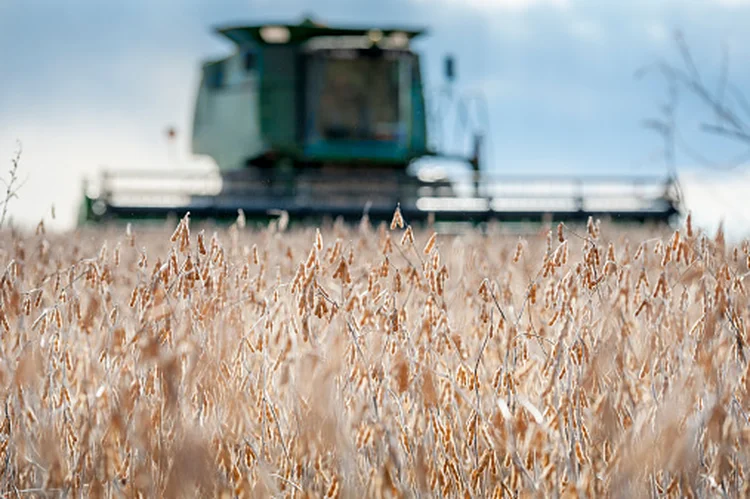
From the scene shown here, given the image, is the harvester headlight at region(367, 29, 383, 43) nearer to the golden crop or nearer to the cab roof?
the cab roof

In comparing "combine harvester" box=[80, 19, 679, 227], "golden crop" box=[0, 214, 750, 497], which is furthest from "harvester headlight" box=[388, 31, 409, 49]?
"golden crop" box=[0, 214, 750, 497]

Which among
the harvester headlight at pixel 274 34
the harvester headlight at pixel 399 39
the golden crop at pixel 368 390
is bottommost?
the golden crop at pixel 368 390

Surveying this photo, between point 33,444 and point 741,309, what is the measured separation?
194 cm

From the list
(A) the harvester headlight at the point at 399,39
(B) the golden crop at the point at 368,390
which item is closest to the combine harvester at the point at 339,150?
(A) the harvester headlight at the point at 399,39

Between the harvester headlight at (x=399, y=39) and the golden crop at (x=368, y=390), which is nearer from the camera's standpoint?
the golden crop at (x=368, y=390)

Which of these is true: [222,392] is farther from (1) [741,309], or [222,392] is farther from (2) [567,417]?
(1) [741,309]

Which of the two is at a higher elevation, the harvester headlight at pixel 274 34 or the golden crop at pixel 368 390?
the harvester headlight at pixel 274 34

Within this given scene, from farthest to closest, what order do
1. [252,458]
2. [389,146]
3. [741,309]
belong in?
1. [389,146]
2. [741,309]
3. [252,458]

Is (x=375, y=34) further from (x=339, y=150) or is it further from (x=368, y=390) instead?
(x=368, y=390)

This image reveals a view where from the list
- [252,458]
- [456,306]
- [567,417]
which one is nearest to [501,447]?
[567,417]

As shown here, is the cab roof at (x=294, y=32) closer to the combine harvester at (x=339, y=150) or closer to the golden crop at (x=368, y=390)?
the combine harvester at (x=339, y=150)


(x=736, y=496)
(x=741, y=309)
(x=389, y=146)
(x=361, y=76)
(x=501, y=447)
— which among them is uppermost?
(x=361, y=76)

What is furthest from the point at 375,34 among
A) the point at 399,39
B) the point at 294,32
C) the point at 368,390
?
the point at 368,390

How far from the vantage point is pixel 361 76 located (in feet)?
52.7
